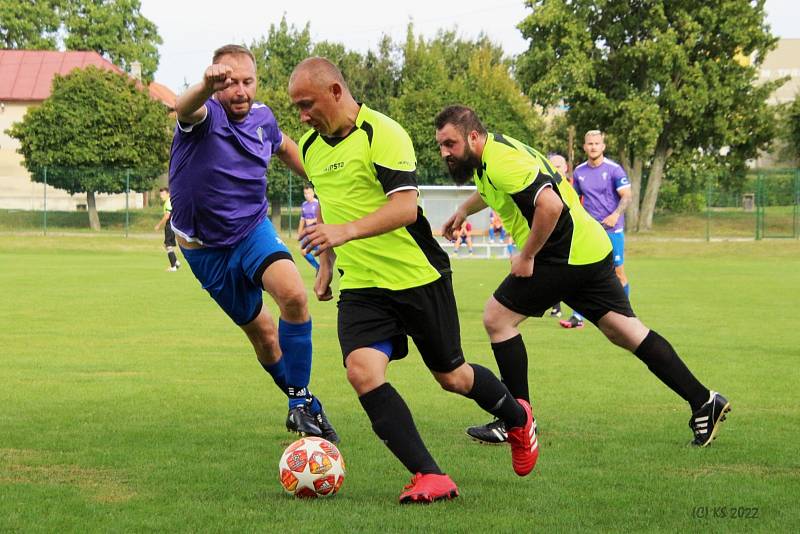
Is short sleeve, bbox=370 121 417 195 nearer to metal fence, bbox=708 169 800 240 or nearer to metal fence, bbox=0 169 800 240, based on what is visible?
metal fence, bbox=0 169 800 240

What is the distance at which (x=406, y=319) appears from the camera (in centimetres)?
523

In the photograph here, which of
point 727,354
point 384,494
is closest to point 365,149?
point 384,494

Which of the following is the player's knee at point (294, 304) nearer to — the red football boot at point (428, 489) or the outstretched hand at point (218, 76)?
the outstretched hand at point (218, 76)

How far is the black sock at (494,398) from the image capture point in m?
5.44

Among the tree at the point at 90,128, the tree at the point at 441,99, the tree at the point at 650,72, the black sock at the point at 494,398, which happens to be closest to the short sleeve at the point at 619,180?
the black sock at the point at 494,398

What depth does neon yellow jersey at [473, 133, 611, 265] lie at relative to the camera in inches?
241

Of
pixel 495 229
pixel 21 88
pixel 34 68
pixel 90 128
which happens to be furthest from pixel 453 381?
pixel 34 68

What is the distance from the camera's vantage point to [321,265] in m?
5.76

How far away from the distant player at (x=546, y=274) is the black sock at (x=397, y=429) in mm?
1446

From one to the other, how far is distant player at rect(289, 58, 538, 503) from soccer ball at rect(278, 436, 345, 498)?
297 mm

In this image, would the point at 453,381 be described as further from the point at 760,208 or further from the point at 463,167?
the point at 760,208

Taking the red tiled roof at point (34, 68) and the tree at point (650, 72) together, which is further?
the red tiled roof at point (34, 68)

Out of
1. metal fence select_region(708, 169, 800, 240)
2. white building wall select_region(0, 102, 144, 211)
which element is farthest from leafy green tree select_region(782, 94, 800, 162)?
white building wall select_region(0, 102, 144, 211)

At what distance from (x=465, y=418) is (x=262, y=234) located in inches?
73.4
